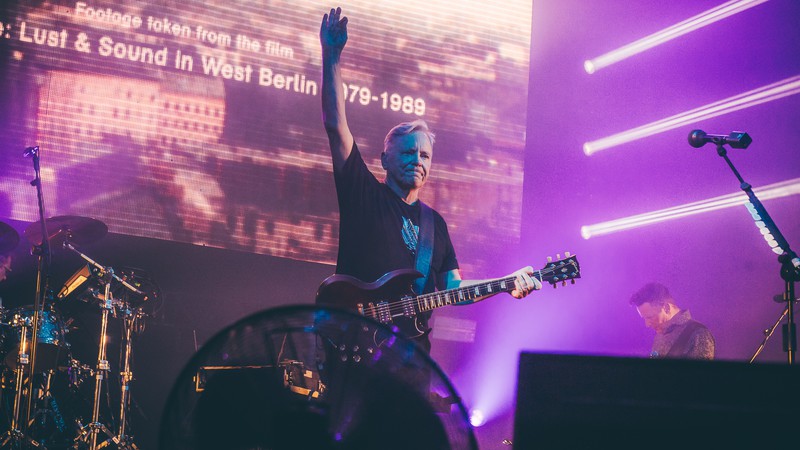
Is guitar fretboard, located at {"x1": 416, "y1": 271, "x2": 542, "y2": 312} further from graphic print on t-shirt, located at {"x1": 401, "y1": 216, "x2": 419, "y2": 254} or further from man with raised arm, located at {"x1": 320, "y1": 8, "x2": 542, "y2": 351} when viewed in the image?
graphic print on t-shirt, located at {"x1": 401, "y1": 216, "x2": 419, "y2": 254}

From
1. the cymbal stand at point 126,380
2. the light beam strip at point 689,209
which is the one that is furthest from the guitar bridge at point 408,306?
the light beam strip at point 689,209

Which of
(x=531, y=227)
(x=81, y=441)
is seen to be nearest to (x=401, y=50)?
(x=531, y=227)

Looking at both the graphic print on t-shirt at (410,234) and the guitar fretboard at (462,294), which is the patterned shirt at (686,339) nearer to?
the guitar fretboard at (462,294)

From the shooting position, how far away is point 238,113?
5500 mm

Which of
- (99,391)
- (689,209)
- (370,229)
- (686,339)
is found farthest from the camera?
(689,209)

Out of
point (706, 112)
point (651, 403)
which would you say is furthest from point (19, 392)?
point (706, 112)

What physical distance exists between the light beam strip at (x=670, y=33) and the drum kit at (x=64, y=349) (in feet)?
14.4

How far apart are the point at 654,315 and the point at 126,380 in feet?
13.4

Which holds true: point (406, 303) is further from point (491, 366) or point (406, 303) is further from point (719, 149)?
point (491, 366)

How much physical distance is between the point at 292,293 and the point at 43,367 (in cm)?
188

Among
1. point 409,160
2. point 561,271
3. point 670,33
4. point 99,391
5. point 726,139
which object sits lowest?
point 99,391

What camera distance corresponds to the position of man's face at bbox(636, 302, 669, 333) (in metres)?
5.71

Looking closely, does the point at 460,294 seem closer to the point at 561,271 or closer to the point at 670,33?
the point at 561,271

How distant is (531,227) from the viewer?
637cm
